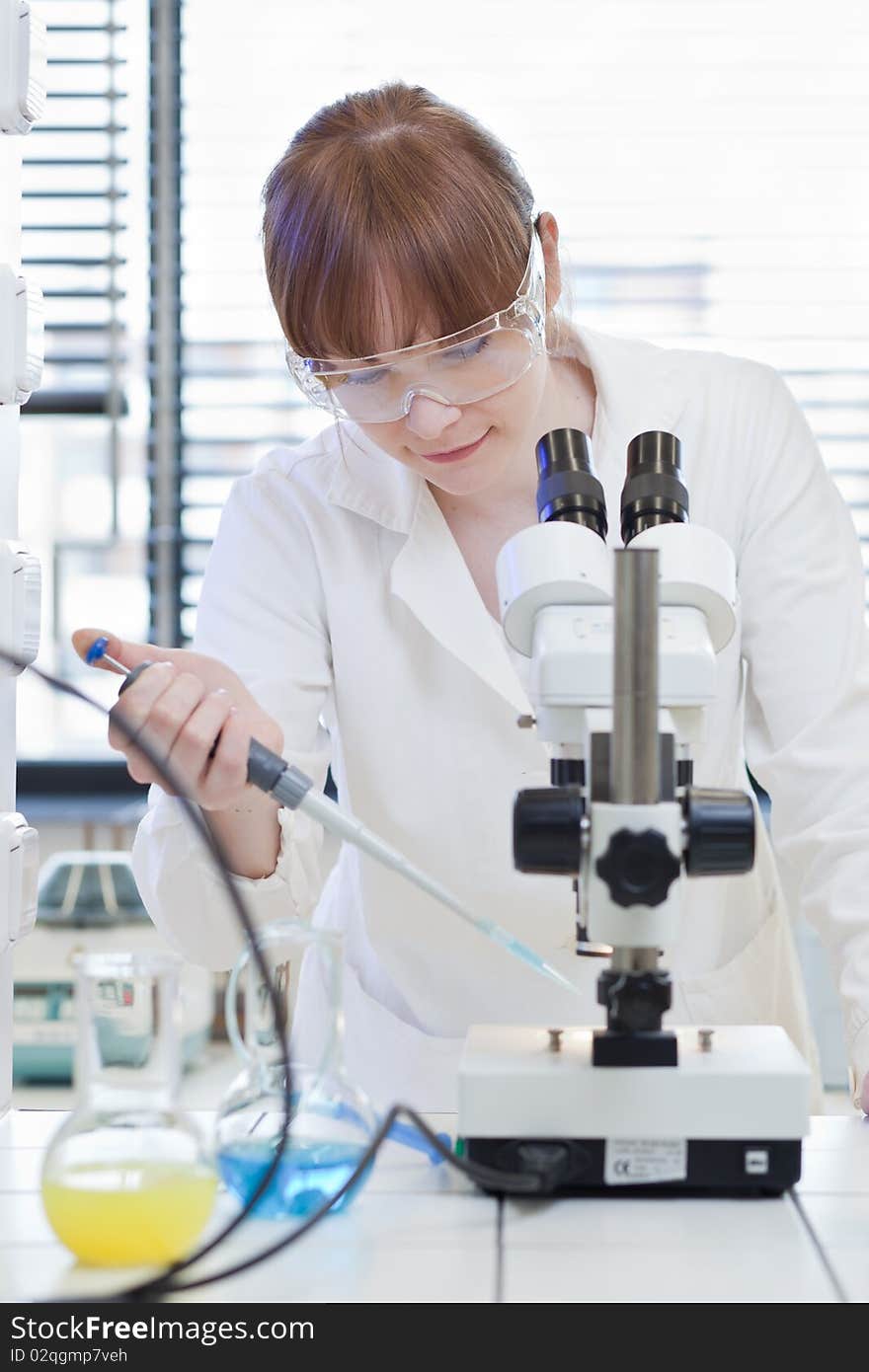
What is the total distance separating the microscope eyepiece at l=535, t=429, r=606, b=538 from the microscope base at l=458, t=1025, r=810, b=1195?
382 mm

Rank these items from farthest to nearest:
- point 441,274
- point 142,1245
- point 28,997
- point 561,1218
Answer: point 28,997 < point 441,274 < point 561,1218 < point 142,1245

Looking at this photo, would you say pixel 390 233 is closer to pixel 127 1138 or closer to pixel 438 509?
pixel 438 509

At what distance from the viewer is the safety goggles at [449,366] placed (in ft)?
3.96

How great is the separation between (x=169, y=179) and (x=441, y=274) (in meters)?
2.17

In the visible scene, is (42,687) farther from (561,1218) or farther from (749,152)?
(561,1218)

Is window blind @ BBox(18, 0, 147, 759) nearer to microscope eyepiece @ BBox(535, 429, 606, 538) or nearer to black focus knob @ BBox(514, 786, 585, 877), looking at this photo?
microscope eyepiece @ BBox(535, 429, 606, 538)

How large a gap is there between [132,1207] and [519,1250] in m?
0.23

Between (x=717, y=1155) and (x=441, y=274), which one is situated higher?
(x=441, y=274)

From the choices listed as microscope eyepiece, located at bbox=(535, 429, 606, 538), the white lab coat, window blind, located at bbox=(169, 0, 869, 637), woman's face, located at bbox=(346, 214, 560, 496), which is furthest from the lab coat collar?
window blind, located at bbox=(169, 0, 869, 637)

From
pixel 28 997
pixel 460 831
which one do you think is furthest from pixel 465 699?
pixel 28 997

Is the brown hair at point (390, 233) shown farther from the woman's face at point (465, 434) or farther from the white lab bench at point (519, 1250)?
the white lab bench at point (519, 1250)

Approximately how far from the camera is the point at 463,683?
1.50 metres

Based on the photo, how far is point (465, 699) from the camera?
1.50 meters

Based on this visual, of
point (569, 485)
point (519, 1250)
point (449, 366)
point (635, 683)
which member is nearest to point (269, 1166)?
point (519, 1250)
